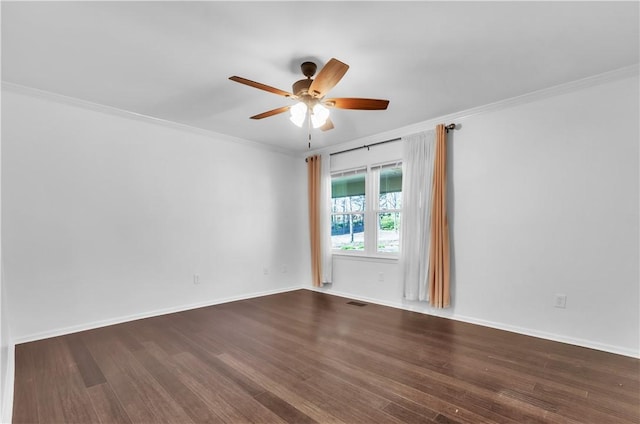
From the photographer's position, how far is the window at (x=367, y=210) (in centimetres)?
453

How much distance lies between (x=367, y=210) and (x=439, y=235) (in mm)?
1313

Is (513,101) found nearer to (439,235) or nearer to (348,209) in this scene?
(439,235)

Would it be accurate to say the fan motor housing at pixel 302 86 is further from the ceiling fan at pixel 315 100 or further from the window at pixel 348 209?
the window at pixel 348 209

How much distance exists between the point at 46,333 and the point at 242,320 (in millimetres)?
1951

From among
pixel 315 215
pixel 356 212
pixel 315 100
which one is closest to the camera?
pixel 315 100

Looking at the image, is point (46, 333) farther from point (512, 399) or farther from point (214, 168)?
point (512, 399)

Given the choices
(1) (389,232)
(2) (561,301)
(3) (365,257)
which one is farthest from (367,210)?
(2) (561,301)

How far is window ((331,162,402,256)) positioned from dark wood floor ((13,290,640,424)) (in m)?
1.51

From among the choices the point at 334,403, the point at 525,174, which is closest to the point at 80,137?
the point at 334,403

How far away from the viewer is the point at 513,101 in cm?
330

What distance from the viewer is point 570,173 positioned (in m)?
3.02

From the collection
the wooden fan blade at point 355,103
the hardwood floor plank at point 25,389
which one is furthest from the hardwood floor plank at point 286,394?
the wooden fan blade at point 355,103

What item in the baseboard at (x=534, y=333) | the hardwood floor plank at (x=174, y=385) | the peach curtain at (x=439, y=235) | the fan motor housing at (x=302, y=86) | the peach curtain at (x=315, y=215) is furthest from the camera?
the peach curtain at (x=315, y=215)

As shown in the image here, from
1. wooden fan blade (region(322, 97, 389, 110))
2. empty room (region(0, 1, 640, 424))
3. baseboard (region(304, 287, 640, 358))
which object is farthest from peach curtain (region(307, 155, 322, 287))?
wooden fan blade (region(322, 97, 389, 110))
